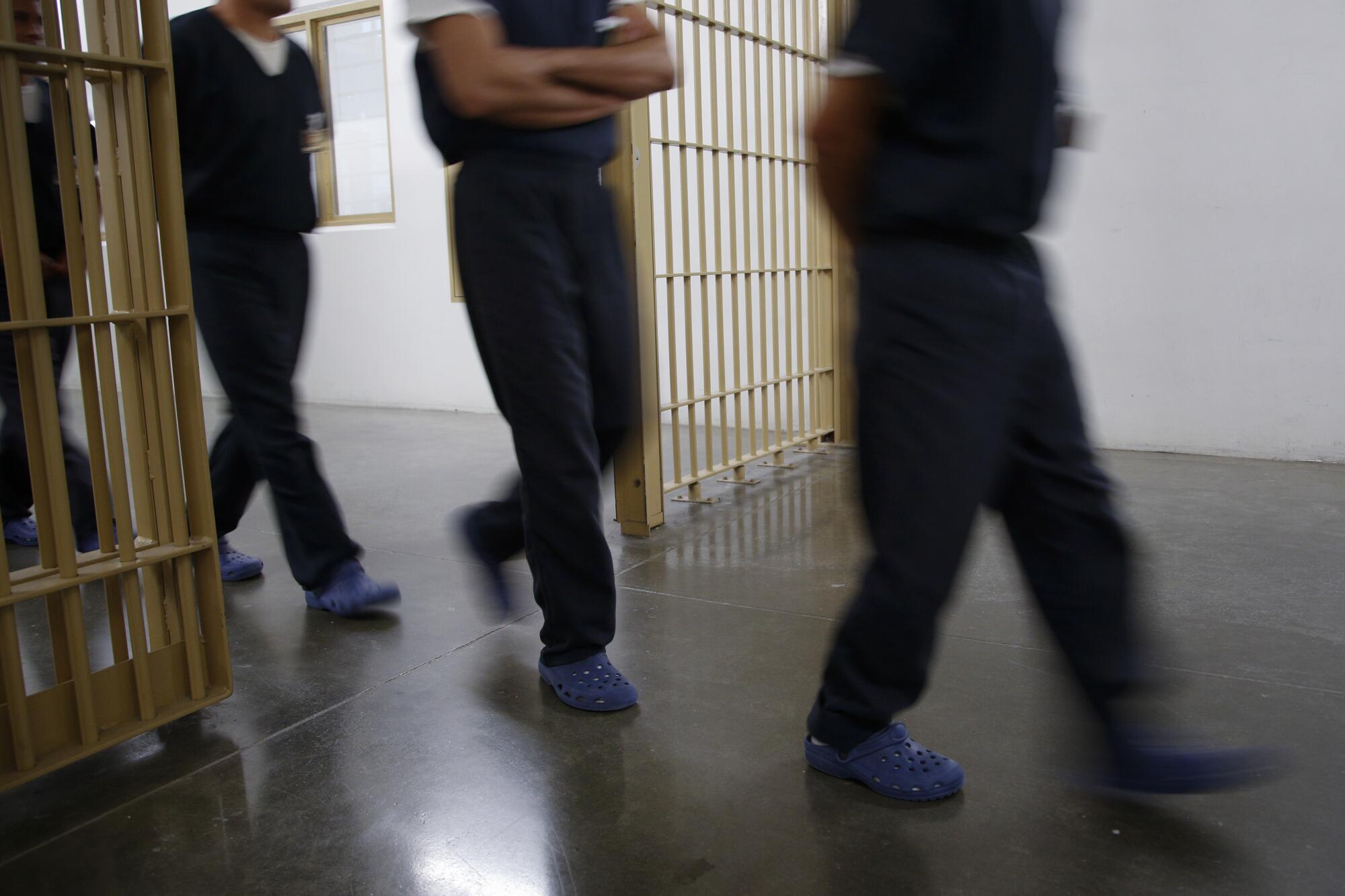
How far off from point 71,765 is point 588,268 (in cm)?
103

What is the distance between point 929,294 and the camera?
1.06 metres

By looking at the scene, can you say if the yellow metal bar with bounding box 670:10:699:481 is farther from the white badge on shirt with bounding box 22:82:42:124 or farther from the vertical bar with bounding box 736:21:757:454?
the white badge on shirt with bounding box 22:82:42:124

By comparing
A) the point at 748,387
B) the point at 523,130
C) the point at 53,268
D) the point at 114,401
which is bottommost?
the point at 748,387

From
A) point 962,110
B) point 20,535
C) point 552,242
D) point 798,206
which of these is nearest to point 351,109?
point 798,206

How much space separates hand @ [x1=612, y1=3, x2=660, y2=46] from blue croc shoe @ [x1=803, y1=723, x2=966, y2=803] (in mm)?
1031

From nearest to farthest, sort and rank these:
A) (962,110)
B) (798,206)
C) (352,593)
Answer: (962,110), (352,593), (798,206)

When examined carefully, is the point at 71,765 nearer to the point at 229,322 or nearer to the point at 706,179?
the point at 229,322

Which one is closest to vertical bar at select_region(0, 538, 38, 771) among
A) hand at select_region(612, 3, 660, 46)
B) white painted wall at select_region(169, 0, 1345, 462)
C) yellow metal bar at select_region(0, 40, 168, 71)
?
yellow metal bar at select_region(0, 40, 168, 71)

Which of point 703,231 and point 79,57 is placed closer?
point 79,57

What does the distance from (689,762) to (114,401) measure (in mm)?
908

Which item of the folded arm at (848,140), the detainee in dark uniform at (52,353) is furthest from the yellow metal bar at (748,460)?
the folded arm at (848,140)

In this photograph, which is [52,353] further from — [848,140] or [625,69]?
[848,140]

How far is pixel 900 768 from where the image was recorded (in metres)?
1.29

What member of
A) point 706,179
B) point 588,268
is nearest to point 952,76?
point 588,268
